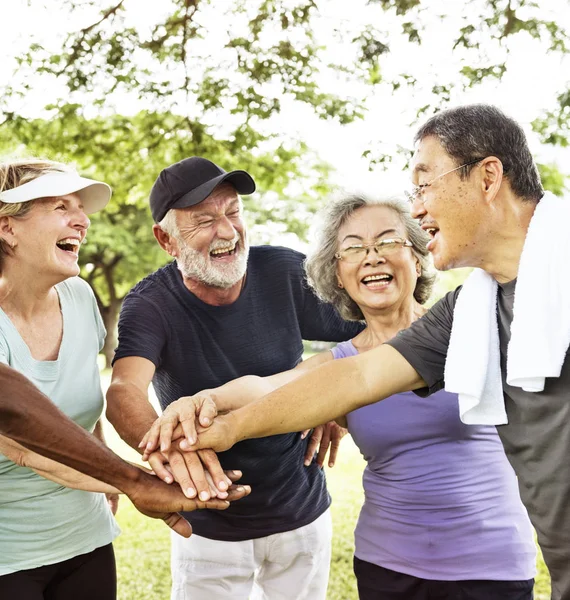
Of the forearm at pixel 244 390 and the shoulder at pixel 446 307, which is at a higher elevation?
the shoulder at pixel 446 307

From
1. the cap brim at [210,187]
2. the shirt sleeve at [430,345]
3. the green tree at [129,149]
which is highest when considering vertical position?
the green tree at [129,149]

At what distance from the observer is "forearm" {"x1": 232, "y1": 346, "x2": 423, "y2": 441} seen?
2.35 meters

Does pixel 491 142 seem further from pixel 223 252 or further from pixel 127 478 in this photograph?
pixel 127 478

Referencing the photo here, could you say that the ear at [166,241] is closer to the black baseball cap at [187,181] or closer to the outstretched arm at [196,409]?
the black baseball cap at [187,181]

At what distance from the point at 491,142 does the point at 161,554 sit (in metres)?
6.69

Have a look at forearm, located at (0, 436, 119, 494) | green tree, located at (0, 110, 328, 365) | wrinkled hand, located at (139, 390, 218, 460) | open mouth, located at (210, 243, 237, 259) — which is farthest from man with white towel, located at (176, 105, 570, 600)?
green tree, located at (0, 110, 328, 365)

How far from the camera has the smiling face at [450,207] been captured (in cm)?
213

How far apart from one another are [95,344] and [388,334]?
1.13m

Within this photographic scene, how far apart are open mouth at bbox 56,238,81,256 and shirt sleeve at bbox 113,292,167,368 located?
369mm

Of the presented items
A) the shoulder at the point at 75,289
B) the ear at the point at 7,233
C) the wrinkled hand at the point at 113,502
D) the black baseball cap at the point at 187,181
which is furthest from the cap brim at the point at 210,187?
the wrinkled hand at the point at 113,502

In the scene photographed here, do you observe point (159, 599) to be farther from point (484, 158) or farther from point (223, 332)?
point (484, 158)

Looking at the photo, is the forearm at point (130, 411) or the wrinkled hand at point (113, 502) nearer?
the forearm at point (130, 411)

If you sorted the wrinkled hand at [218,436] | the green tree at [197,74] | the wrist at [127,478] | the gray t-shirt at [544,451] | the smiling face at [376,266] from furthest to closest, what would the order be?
the green tree at [197,74], the smiling face at [376,266], the wrinkled hand at [218,436], the wrist at [127,478], the gray t-shirt at [544,451]

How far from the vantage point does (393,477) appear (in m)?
2.66
